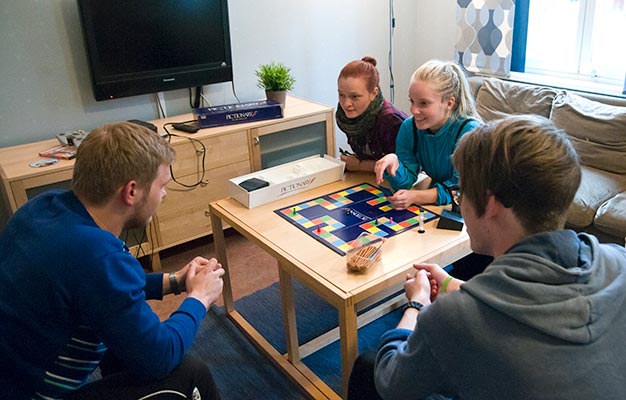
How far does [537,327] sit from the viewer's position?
84 centimetres

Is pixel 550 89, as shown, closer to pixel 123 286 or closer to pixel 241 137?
pixel 241 137

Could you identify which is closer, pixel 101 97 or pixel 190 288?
pixel 190 288

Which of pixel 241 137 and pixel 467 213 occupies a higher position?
pixel 467 213

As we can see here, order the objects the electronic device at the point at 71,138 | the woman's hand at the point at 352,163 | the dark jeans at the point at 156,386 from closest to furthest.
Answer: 1. the dark jeans at the point at 156,386
2. the woman's hand at the point at 352,163
3. the electronic device at the point at 71,138

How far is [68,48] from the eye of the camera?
2721 mm

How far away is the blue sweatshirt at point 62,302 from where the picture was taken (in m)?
1.12

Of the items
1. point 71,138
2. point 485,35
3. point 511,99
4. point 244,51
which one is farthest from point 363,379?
point 485,35

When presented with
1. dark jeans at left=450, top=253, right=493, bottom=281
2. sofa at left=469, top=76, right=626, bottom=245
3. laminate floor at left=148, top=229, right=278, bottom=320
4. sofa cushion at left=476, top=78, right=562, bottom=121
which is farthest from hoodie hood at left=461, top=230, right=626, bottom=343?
sofa cushion at left=476, top=78, right=562, bottom=121

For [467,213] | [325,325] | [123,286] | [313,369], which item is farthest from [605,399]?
[325,325]

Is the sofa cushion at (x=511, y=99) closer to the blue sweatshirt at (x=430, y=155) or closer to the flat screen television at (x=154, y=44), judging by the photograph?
the blue sweatshirt at (x=430, y=155)

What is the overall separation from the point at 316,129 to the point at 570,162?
2.28 metres

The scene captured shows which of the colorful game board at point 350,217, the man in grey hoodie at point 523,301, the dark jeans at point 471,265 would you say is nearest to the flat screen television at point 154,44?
the colorful game board at point 350,217

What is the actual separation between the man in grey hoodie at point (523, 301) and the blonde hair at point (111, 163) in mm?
719

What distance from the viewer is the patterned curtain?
3.45m
